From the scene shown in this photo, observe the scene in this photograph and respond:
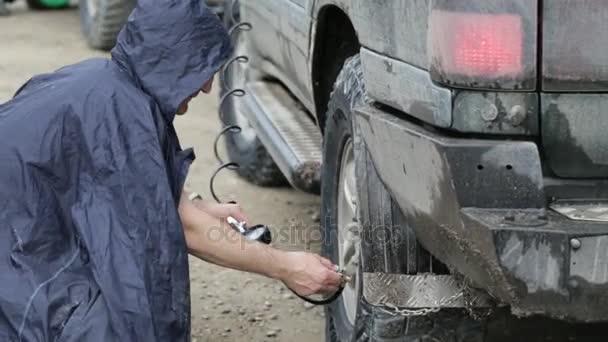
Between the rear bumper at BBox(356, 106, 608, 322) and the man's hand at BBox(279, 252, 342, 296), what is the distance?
0.35 metres

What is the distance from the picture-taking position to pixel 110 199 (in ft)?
9.00

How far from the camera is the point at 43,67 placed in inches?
397

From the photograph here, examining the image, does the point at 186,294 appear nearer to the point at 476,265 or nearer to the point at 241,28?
the point at 476,265

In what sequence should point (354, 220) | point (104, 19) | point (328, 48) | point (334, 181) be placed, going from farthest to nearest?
point (104, 19), point (328, 48), point (334, 181), point (354, 220)

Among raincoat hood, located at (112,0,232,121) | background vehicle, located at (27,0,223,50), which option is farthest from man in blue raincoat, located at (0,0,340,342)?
background vehicle, located at (27,0,223,50)

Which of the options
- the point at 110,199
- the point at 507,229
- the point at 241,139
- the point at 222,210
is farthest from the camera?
the point at 241,139

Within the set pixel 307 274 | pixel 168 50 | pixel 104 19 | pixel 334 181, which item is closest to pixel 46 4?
pixel 104 19

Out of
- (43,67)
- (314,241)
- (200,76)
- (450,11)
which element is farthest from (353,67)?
(43,67)

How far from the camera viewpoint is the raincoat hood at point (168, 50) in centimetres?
284

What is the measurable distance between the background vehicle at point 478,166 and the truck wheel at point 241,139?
2.90 meters

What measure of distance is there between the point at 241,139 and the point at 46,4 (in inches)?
319

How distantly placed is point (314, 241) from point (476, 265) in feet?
8.24

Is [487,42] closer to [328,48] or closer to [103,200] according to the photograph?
[103,200]

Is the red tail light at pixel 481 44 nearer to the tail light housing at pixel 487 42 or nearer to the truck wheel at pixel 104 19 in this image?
the tail light housing at pixel 487 42
